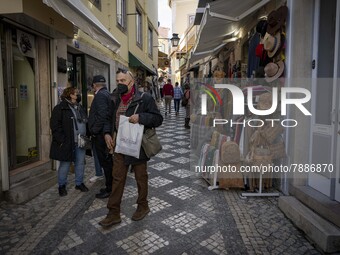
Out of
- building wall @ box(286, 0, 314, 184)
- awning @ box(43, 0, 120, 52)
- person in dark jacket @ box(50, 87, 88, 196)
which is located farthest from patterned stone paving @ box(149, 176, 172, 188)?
awning @ box(43, 0, 120, 52)

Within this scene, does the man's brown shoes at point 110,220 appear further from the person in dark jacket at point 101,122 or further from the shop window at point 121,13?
the shop window at point 121,13

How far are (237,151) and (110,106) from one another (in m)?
1.95

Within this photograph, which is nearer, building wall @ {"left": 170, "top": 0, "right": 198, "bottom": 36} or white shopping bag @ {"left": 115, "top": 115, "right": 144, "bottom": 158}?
white shopping bag @ {"left": 115, "top": 115, "right": 144, "bottom": 158}

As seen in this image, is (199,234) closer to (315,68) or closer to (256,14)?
(315,68)

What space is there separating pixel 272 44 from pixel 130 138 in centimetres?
266

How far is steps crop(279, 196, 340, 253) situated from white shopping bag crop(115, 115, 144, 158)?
6.24ft

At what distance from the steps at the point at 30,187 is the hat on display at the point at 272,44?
3986 mm

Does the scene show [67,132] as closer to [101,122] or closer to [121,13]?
[101,122]

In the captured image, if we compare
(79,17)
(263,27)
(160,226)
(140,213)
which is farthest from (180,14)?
(160,226)

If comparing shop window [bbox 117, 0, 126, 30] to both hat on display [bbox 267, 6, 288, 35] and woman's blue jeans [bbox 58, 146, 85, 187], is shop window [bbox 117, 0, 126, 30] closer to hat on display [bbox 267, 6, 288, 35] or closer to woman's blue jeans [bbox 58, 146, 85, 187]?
hat on display [bbox 267, 6, 288, 35]

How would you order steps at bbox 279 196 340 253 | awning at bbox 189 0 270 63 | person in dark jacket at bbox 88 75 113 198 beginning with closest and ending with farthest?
1. steps at bbox 279 196 340 253
2. person in dark jacket at bbox 88 75 113 198
3. awning at bbox 189 0 270 63

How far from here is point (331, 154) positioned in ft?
11.1

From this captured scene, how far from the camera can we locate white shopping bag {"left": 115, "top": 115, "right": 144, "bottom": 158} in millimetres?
3125

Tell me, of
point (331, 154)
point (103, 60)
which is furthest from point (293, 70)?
point (103, 60)
